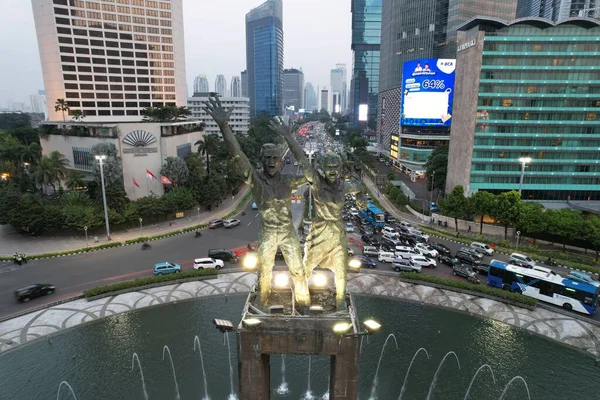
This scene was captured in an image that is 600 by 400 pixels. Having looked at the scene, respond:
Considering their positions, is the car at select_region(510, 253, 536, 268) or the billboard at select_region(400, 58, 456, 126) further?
the billboard at select_region(400, 58, 456, 126)

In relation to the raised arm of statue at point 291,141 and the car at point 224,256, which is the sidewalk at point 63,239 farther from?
the raised arm of statue at point 291,141

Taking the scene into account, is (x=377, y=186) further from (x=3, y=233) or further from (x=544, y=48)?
(x=3, y=233)

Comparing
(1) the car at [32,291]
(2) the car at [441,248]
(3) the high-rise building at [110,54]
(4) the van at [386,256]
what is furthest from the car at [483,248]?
(3) the high-rise building at [110,54]

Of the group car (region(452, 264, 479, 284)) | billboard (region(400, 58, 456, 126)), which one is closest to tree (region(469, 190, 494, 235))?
car (region(452, 264, 479, 284))

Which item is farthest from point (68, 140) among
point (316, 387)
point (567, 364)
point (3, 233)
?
point (567, 364)

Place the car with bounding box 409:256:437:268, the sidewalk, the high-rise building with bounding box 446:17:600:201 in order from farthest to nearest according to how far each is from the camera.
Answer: the high-rise building with bounding box 446:17:600:201 < the sidewalk < the car with bounding box 409:256:437:268

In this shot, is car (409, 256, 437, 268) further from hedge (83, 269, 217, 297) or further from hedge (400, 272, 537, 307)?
hedge (83, 269, 217, 297)

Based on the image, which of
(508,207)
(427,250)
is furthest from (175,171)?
(508,207)

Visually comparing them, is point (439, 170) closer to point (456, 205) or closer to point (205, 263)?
point (456, 205)
